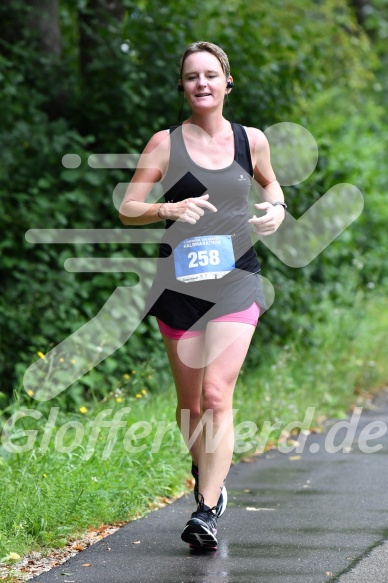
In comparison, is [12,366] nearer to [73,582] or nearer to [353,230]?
[73,582]

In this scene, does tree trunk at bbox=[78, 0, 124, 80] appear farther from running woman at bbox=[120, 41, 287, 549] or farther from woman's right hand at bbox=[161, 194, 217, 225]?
woman's right hand at bbox=[161, 194, 217, 225]

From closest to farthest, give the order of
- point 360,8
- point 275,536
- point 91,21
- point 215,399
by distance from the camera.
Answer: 1. point 215,399
2. point 275,536
3. point 91,21
4. point 360,8

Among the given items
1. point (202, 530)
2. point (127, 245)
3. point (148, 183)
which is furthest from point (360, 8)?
point (202, 530)

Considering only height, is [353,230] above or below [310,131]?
below

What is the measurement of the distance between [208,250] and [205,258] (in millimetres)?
38

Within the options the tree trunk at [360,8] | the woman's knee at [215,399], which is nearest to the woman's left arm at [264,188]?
the woman's knee at [215,399]

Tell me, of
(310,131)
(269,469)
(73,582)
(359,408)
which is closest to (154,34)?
(310,131)

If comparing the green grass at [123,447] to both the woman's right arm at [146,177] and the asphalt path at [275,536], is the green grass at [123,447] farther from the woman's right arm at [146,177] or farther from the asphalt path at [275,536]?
the woman's right arm at [146,177]

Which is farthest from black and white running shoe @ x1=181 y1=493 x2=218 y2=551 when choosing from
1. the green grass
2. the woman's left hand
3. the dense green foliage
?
the dense green foliage

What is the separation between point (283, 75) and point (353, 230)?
4.21 metres

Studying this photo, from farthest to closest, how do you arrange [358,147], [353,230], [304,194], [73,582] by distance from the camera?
[358,147] → [353,230] → [304,194] → [73,582]

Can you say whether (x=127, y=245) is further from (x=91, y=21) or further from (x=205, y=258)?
(x=205, y=258)

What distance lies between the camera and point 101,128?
390 inches

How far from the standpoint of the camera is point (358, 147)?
19750mm
